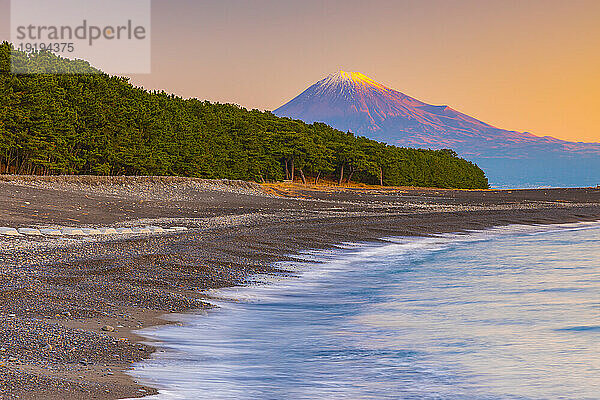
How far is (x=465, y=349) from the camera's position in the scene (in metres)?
11.0

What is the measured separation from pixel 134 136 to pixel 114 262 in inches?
1981

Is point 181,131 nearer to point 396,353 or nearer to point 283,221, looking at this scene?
point 283,221

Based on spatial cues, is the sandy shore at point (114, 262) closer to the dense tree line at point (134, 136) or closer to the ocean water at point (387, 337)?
the ocean water at point (387, 337)

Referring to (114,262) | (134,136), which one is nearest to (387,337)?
(114,262)

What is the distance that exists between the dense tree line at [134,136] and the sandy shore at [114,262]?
17206 millimetres

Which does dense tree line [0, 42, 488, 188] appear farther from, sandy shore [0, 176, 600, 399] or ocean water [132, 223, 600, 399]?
ocean water [132, 223, 600, 399]

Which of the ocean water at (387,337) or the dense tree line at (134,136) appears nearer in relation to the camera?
the ocean water at (387,337)

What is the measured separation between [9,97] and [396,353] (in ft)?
163

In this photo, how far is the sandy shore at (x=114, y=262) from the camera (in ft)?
23.5

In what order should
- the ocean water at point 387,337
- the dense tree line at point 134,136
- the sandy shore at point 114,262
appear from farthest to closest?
the dense tree line at point 134,136 < the ocean water at point 387,337 < the sandy shore at point 114,262

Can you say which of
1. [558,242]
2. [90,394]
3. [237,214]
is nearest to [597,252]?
[558,242]

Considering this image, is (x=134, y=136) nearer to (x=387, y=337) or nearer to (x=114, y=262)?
(x=114, y=262)

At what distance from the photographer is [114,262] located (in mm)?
14844

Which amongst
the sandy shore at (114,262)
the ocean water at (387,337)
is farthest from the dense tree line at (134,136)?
the ocean water at (387,337)
